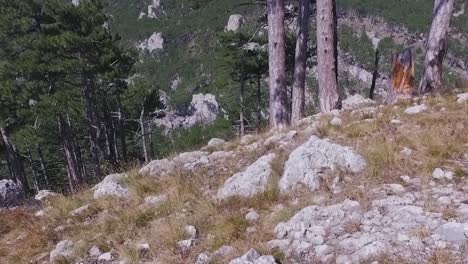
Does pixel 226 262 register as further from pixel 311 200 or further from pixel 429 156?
pixel 429 156

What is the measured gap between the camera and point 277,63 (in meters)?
8.83

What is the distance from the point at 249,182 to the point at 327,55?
4315mm

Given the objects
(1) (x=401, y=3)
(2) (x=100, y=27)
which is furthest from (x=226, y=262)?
(1) (x=401, y=3)

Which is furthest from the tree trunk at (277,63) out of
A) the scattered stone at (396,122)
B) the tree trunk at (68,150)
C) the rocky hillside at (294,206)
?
the tree trunk at (68,150)

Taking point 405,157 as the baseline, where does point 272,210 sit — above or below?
below

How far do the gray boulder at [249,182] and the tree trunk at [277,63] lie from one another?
4.28 metres

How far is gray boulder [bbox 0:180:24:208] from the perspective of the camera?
786 cm

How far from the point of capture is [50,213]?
5188 millimetres

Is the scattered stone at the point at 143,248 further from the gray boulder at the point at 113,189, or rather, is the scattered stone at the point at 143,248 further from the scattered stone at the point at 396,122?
the scattered stone at the point at 396,122

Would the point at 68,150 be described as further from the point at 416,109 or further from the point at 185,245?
the point at 185,245

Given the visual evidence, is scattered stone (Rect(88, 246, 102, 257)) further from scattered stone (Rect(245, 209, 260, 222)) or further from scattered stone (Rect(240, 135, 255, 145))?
scattered stone (Rect(240, 135, 255, 145))

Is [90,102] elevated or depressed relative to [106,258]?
depressed

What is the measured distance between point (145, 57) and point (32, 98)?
13010cm

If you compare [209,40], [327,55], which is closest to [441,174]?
[327,55]
